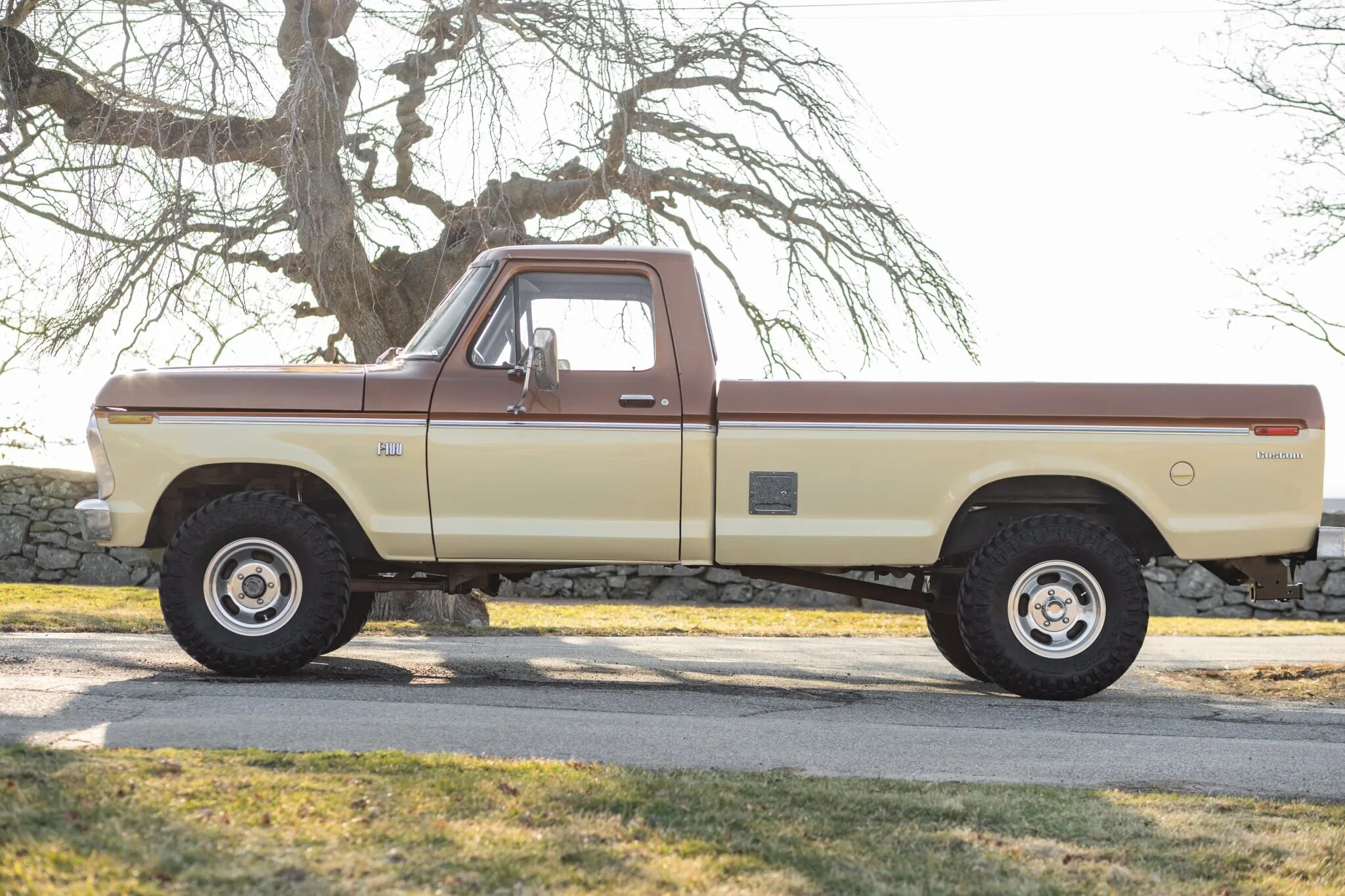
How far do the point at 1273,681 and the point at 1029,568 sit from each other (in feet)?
11.9

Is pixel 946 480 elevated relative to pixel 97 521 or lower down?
elevated

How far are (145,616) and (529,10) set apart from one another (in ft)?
22.6

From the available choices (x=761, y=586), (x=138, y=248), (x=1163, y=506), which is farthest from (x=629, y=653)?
(x=761, y=586)

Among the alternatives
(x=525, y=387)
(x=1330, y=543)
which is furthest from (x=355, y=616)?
(x=1330, y=543)

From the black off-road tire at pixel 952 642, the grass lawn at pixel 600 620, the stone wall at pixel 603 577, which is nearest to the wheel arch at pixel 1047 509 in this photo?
the black off-road tire at pixel 952 642

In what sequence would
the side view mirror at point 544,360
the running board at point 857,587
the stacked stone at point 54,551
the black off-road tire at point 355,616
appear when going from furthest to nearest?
the stacked stone at point 54,551 < the black off-road tire at point 355,616 < the running board at point 857,587 < the side view mirror at point 544,360

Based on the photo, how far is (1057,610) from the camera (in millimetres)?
7570

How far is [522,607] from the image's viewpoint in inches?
648

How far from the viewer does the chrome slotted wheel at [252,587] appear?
24.6 feet

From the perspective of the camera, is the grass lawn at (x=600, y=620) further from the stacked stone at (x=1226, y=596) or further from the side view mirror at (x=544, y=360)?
the side view mirror at (x=544, y=360)

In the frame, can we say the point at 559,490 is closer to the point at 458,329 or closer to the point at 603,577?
the point at 458,329

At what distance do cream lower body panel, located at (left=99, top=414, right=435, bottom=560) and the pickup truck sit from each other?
1cm

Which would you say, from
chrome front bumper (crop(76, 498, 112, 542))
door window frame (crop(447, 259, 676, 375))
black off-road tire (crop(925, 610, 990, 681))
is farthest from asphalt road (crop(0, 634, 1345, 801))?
door window frame (crop(447, 259, 676, 375))

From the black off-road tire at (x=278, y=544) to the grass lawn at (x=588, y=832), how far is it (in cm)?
231
